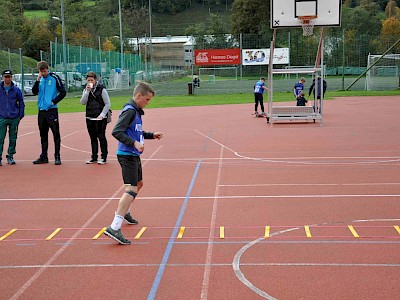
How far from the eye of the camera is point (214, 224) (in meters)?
7.42

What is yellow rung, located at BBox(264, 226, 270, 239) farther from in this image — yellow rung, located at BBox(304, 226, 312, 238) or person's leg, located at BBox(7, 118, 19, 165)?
person's leg, located at BBox(7, 118, 19, 165)

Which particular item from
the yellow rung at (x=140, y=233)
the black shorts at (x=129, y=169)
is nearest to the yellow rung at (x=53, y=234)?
the yellow rung at (x=140, y=233)

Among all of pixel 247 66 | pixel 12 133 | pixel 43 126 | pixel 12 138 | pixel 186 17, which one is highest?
pixel 186 17

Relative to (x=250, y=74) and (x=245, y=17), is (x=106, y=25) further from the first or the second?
(x=250, y=74)

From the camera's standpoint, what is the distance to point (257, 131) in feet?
61.4

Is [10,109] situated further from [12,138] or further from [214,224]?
[214,224]

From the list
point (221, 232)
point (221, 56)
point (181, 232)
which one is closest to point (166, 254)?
point (181, 232)

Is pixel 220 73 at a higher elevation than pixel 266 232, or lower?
higher

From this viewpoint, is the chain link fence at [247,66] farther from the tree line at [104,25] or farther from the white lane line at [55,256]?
the white lane line at [55,256]

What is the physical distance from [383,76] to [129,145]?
4093 centimetres

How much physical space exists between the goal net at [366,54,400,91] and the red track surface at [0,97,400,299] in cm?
2997

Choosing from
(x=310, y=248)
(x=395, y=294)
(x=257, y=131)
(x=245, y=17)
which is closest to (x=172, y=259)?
(x=310, y=248)

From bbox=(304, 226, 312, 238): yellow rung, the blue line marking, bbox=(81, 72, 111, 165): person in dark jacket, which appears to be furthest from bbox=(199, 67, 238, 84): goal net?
bbox=(304, 226, 312, 238): yellow rung

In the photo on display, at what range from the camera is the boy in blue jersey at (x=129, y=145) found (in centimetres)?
663
